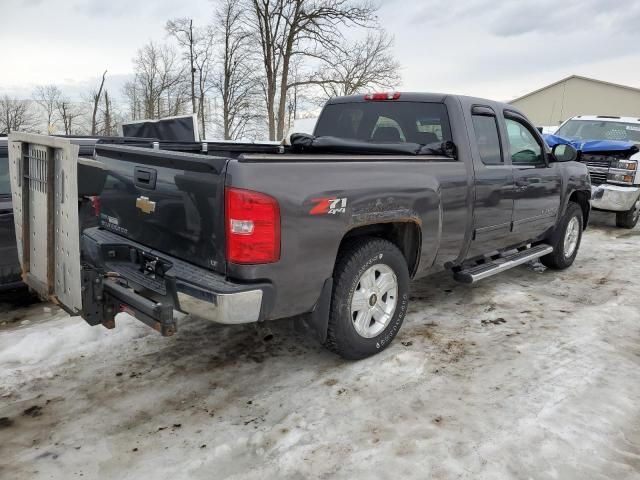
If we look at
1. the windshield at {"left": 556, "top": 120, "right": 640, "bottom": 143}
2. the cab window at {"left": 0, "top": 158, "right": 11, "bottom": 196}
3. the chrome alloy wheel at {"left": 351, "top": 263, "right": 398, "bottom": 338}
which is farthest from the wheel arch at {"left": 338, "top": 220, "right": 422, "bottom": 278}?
the windshield at {"left": 556, "top": 120, "right": 640, "bottom": 143}

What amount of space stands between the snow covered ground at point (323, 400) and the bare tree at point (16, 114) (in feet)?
206

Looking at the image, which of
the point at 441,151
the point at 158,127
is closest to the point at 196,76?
the point at 158,127

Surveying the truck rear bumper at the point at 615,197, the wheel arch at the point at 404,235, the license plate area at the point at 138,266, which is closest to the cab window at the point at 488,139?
the wheel arch at the point at 404,235

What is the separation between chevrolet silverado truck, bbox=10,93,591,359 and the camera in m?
2.64

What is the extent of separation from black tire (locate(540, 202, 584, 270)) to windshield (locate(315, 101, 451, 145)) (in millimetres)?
2527

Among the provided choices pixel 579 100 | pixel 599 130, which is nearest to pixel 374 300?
pixel 599 130

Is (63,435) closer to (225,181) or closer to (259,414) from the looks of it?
(259,414)

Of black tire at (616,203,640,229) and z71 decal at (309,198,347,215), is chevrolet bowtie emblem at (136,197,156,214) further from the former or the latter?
black tire at (616,203,640,229)

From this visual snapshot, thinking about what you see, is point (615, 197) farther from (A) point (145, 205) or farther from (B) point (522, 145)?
(A) point (145, 205)

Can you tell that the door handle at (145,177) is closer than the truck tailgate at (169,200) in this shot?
No

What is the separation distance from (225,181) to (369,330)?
63.1 inches

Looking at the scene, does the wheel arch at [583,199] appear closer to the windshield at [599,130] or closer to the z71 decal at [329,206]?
the z71 decal at [329,206]

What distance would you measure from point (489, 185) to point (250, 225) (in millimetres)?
2538

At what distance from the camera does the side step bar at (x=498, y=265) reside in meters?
4.26
